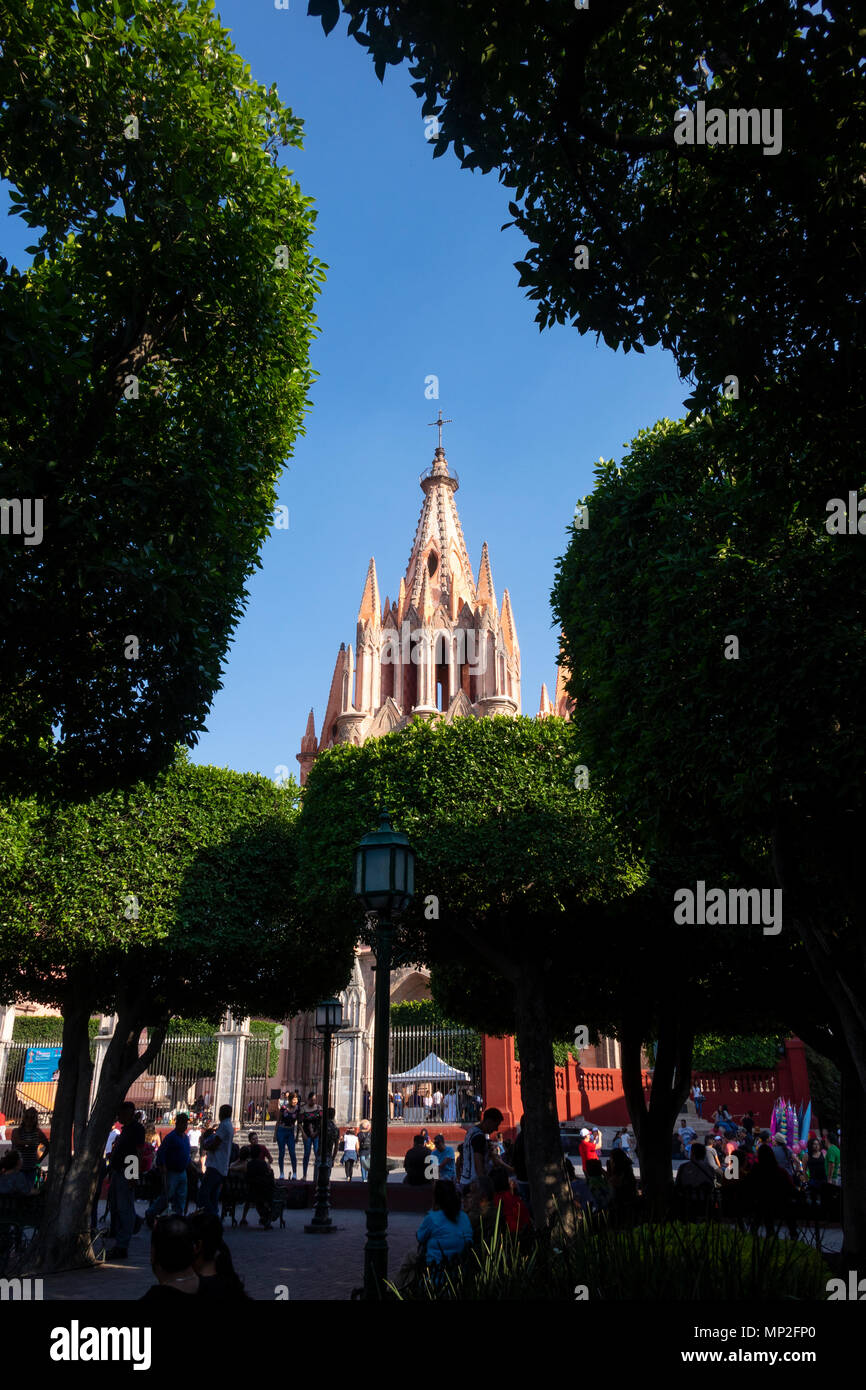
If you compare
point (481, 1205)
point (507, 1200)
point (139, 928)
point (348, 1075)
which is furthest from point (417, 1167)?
point (348, 1075)

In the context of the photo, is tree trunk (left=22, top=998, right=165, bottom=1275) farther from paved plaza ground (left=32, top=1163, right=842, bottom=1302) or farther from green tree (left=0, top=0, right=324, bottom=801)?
green tree (left=0, top=0, right=324, bottom=801)

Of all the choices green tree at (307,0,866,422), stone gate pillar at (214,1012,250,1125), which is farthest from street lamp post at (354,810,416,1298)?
stone gate pillar at (214,1012,250,1125)

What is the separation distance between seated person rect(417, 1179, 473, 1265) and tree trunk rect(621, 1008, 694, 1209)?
31.2 feet

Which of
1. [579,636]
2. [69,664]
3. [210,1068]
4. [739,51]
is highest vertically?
[739,51]

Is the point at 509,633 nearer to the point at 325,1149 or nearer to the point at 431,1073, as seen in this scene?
the point at 431,1073

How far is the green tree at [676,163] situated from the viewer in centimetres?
501

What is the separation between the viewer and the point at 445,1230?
7340 mm

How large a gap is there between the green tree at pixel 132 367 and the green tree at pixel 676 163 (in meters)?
2.87

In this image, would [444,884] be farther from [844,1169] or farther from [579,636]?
[844,1169]

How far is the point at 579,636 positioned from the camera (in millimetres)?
12281

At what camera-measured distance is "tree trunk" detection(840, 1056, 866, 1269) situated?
12383 millimetres
